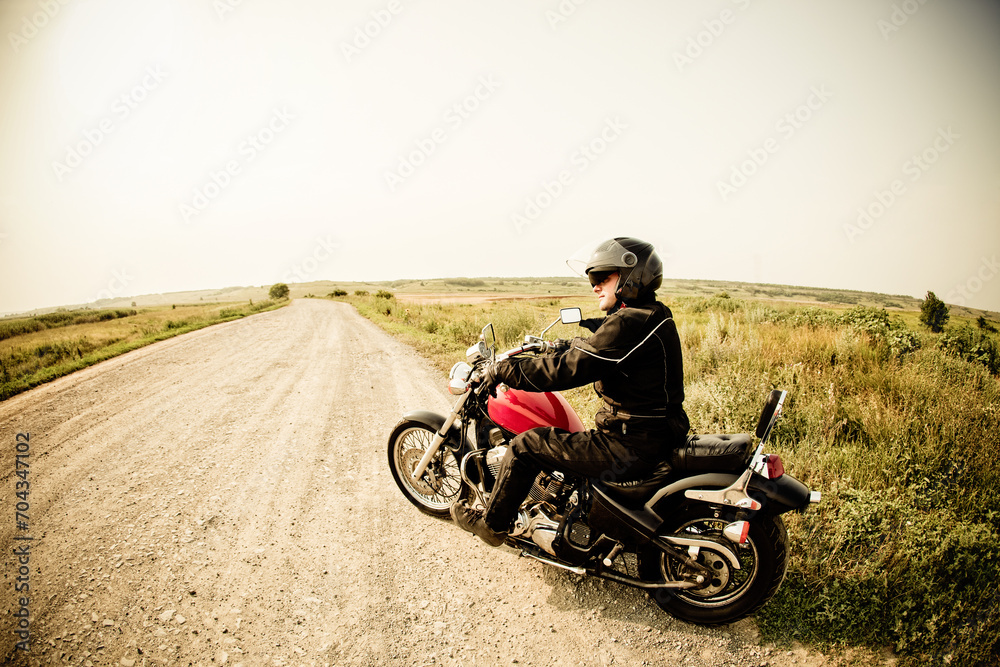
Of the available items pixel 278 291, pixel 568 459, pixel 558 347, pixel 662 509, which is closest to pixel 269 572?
pixel 568 459

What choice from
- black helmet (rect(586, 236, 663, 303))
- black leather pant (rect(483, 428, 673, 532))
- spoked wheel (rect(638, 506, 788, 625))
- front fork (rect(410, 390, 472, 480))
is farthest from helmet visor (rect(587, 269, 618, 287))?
spoked wheel (rect(638, 506, 788, 625))

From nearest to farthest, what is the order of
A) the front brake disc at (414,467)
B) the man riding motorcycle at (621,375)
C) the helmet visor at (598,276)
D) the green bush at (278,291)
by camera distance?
the man riding motorcycle at (621,375) → the helmet visor at (598,276) → the front brake disc at (414,467) → the green bush at (278,291)

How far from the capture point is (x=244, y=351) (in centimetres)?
1163

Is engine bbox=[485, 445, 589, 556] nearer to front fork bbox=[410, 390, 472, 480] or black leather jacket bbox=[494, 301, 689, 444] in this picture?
black leather jacket bbox=[494, 301, 689, 444]

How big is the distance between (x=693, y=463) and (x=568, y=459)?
72cm

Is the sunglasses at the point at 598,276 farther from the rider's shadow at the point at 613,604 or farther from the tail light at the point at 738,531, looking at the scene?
the rider's shadow at the point at 613,604

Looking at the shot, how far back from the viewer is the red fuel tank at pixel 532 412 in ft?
9.75

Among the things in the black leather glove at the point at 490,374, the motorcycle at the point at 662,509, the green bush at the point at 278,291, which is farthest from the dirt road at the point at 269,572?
the green bush at the point at 278,291

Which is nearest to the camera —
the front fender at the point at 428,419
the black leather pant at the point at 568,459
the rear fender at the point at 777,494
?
the rear fender at the point at 777,494

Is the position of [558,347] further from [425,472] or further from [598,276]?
[425,472]

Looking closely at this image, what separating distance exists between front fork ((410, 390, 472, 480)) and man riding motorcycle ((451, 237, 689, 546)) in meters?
0.56

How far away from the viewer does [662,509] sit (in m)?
2.54

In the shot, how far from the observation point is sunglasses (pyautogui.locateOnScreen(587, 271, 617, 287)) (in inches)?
102

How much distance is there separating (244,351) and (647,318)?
12.2 meters
